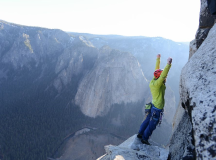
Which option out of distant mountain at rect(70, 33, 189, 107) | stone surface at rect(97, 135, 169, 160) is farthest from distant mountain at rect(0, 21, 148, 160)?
distant mountain at rect(70, 33, 189, 107)

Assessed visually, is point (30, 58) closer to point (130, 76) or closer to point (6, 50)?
point (6, 50)

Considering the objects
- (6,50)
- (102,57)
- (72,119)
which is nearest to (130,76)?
(102,57)

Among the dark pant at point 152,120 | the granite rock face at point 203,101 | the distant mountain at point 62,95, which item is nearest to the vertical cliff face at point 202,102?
the granite rock face at point 203,101

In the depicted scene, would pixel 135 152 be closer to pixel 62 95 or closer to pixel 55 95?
pixel 62 95

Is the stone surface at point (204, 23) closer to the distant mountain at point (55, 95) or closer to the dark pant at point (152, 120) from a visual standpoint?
the dark pant at point (152, 120)

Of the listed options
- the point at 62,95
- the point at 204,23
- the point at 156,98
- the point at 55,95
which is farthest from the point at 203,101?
the point at 55,95
